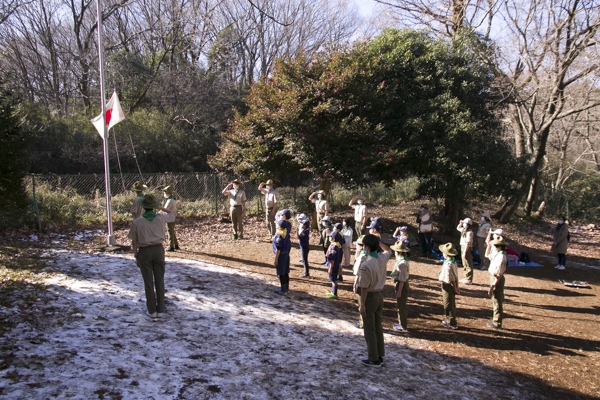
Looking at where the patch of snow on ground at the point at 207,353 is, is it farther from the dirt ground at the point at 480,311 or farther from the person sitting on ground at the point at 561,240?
the person sitting on ground at the point at 561,240

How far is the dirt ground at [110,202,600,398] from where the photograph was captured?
22.1ft

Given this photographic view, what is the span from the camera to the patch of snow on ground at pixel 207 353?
4.68m

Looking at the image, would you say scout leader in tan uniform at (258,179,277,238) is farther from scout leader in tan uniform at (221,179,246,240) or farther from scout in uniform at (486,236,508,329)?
scout in uniform at (486,236,508,329)

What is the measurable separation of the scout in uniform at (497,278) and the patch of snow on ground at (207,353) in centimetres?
183

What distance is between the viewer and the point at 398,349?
6.73 metres

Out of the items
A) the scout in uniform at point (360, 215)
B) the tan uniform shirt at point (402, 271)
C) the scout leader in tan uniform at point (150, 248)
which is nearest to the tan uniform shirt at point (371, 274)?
the tan uniform shirt at point (402, 271)

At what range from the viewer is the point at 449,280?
7.39 meters

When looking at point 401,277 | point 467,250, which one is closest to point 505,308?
point 467,250

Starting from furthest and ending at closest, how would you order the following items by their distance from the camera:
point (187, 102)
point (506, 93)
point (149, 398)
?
point (187, 102), point (506, 93), point (149, 398)

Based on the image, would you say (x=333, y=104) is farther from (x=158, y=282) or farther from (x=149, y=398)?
(x=149, y=398)

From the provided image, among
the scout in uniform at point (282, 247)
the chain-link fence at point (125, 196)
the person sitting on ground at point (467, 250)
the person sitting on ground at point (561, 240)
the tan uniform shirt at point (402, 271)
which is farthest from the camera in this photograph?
the person sitting on ground at point (561, 240)

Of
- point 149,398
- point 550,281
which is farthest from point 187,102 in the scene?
point 149,398

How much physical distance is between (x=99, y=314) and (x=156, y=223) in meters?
1.58

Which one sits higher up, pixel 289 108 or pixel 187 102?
pixel 187 102
